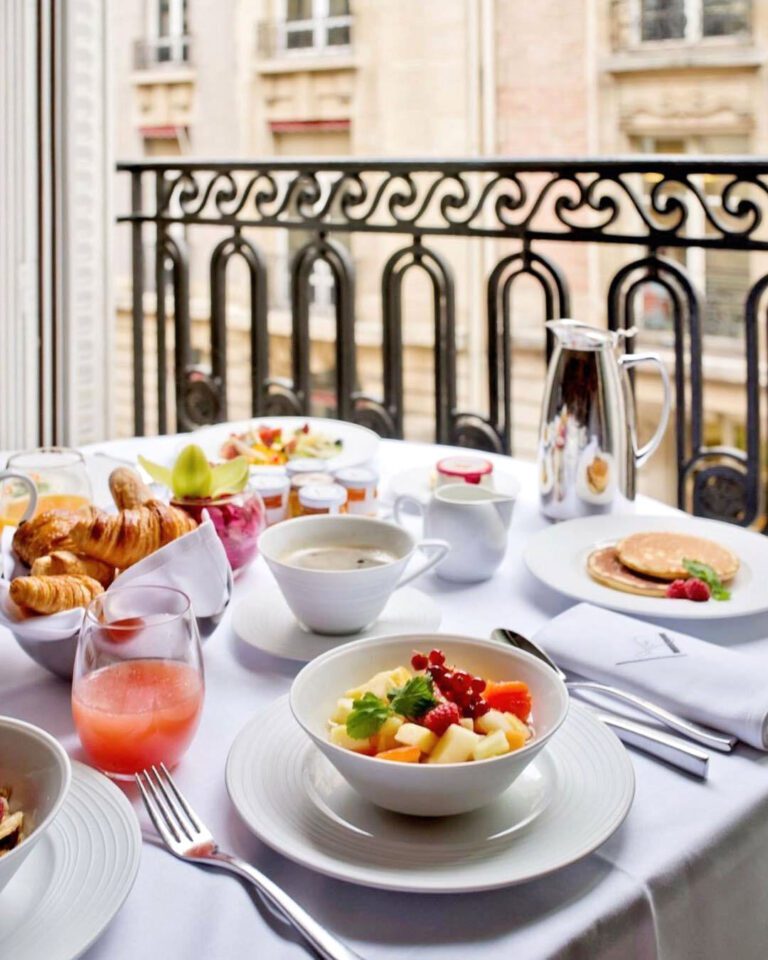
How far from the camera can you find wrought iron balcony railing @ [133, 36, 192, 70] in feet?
44.7

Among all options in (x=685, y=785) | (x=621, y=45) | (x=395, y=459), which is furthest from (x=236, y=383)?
(x=685, y=785)

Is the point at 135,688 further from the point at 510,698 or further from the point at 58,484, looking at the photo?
the point at 58,484

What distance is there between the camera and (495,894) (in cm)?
67

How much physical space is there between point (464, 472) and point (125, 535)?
0.52 meters

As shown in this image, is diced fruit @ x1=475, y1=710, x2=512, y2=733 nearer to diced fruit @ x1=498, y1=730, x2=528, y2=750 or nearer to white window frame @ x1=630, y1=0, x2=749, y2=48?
diced fruit @ x1=498, y1=730, x2=528, y2=750

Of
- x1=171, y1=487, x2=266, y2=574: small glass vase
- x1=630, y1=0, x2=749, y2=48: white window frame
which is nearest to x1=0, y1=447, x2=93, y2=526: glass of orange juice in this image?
x1=171, y1=487, x2=266, y2=574: small glass vase

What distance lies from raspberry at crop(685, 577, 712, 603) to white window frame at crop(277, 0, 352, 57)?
1245cm

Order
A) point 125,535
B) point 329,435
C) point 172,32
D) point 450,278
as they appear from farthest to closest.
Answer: point 172,32, point 450,278, point 329,435, point 125,535

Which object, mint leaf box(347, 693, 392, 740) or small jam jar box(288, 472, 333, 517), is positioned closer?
mint leaf box(347, 693, 392, 740)

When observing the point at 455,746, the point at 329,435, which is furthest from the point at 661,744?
the point at 329,435

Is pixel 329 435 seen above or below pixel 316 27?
below

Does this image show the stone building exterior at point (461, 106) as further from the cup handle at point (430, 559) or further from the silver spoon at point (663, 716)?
→ the silver spoon at point (663, 716)

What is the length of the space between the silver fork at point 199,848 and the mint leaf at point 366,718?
10 cm

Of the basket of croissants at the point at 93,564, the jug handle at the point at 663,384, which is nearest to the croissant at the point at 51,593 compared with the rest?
the basket of croissants at the point at 93,564
